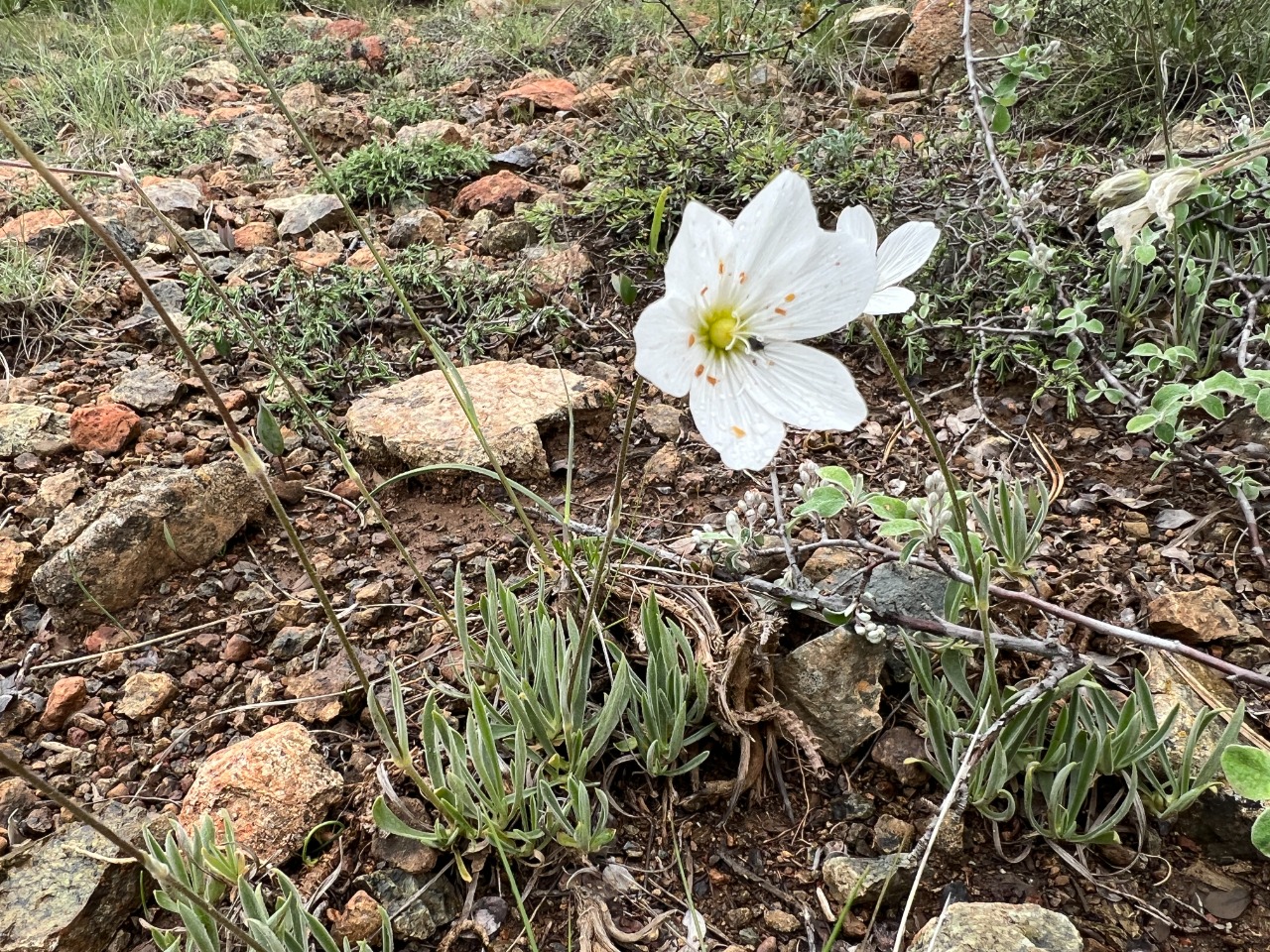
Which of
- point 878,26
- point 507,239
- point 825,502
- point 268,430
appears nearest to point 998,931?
point 825,502

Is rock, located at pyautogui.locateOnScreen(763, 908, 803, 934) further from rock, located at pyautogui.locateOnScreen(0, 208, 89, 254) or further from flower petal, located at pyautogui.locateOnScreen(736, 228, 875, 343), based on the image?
rock, located at pyautogui.locateOnScreen(0, 208, 89, 254)

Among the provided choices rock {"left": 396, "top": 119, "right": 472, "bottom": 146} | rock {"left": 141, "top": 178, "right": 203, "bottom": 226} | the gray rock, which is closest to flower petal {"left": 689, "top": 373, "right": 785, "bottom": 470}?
the gray rock

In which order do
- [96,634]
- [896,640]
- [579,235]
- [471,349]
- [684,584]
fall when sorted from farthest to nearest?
[579,235] → [471,349] → [96,634] → [684,584] → [896,640]

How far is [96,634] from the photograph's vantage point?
217cm

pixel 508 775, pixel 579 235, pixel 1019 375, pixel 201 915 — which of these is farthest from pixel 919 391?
pixel 201 915

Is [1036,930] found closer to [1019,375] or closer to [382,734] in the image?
[382,734]

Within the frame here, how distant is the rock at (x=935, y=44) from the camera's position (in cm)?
449

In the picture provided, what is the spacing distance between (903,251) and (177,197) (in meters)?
3.49

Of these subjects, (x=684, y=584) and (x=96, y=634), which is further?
(x=96, y=634)

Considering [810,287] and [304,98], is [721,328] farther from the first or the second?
[304,98]

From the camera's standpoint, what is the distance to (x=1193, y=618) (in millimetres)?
1842

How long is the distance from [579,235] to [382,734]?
8.10 feet

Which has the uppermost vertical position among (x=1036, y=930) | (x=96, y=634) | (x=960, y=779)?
(x=960, y=779)

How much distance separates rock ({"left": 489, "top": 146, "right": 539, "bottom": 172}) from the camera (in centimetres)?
412
